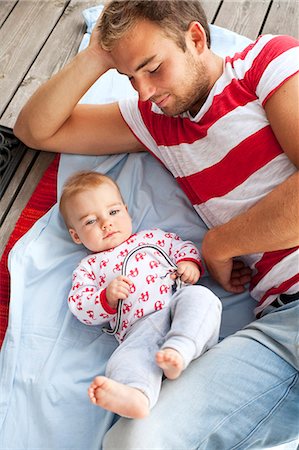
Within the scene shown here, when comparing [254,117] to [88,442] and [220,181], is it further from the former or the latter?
[88,442]

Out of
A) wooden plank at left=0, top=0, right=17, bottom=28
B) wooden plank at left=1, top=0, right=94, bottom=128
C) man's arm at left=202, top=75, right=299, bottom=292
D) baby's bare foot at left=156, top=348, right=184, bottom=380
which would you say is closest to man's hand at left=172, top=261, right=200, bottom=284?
man's arm at left=202, top=75, right=299, bottom=292

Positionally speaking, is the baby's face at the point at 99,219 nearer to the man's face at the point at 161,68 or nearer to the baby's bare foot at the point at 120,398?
the man's face at the point at 161,68

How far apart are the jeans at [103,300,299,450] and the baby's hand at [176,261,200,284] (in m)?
0.20

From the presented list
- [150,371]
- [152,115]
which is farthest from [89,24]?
[150,371]

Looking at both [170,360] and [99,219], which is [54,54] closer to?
[99,219]

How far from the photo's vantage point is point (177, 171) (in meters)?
1.71

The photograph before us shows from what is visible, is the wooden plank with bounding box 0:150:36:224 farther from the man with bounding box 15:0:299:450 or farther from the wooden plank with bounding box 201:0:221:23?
the wooden plank with bounding box 201:0:221:23

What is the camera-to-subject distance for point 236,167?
5.03 ft

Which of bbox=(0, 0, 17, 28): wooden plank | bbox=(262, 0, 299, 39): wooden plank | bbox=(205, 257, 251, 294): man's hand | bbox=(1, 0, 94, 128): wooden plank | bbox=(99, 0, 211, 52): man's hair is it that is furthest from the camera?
bbox=(0, 0, 17, 28): wooden plank

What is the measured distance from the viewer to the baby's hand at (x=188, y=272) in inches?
61.8

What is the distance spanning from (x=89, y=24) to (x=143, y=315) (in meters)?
1.27

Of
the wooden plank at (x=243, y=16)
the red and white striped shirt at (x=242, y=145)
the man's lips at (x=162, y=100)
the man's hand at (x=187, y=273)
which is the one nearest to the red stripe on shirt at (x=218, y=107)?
the red and white striped shirt at (x=242, y=145)

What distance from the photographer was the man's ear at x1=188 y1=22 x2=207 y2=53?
1.48 meters

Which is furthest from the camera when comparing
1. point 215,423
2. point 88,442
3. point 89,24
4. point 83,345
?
point 89,24
